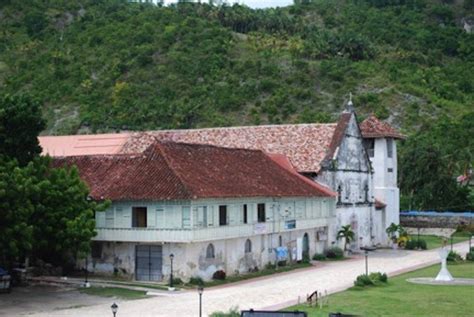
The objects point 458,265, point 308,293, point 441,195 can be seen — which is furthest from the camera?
point 441,195

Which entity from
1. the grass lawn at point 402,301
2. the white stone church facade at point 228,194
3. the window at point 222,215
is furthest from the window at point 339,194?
the grass lawn at point 402,301

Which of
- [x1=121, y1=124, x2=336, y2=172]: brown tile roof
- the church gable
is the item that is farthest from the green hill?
the church gable

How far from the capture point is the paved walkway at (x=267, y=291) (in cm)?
3272

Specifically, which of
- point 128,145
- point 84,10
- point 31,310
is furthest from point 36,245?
point 84,10

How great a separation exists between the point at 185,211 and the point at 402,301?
37.5 feet

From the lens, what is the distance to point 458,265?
49.3m

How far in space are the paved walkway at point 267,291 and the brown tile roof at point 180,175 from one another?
180 inches

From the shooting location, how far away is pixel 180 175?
138 feet

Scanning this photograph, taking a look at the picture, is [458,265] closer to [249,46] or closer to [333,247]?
[333,247]

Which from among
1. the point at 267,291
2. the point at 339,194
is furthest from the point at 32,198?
the point at 339,194

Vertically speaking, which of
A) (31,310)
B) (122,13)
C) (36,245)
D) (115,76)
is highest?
(122,13)

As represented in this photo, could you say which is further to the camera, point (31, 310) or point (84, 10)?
point (84, 10)

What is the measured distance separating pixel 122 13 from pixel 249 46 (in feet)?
62.6

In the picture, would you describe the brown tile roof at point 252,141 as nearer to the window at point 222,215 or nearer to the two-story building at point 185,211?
the two-story building at point 185,211
